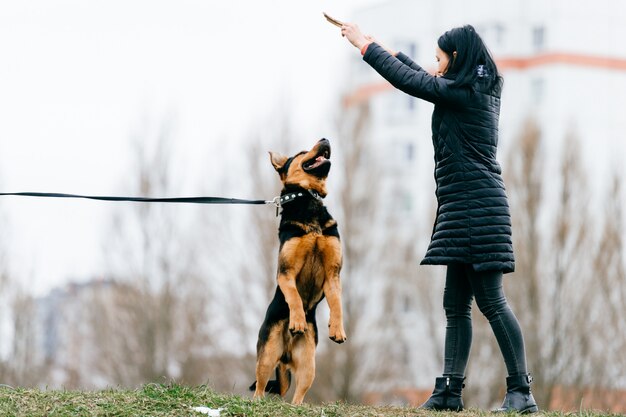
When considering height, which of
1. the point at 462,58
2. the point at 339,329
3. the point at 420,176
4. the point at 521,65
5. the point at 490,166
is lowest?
the point at 339,329

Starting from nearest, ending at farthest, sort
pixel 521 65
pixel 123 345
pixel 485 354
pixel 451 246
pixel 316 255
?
pixel 451 246, pixel 316 255, pixel 485 354, pixel 123 345, pixel 521 65

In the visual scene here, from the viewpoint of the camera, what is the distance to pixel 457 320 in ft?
Answer: 23.9

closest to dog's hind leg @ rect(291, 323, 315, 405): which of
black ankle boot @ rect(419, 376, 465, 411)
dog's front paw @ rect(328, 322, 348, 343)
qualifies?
dog's front paw @ rect(328, 322, 348, 343)

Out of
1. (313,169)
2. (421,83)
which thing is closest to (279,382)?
(313,169)

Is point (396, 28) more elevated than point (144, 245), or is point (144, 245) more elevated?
point (396, 28)

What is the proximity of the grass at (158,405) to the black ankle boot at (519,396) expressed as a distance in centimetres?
14

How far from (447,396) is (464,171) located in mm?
1566

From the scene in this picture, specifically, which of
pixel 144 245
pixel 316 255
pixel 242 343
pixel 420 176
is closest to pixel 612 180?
pixel 242 343

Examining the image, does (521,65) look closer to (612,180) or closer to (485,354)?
(612,180)

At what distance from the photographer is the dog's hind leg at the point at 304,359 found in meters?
A: 7.48

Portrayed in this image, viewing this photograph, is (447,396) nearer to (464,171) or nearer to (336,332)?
(336,332)

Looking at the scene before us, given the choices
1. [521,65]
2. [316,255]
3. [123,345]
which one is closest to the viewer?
[316,255]

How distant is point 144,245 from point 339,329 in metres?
24.1

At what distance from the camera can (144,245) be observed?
30750mm
